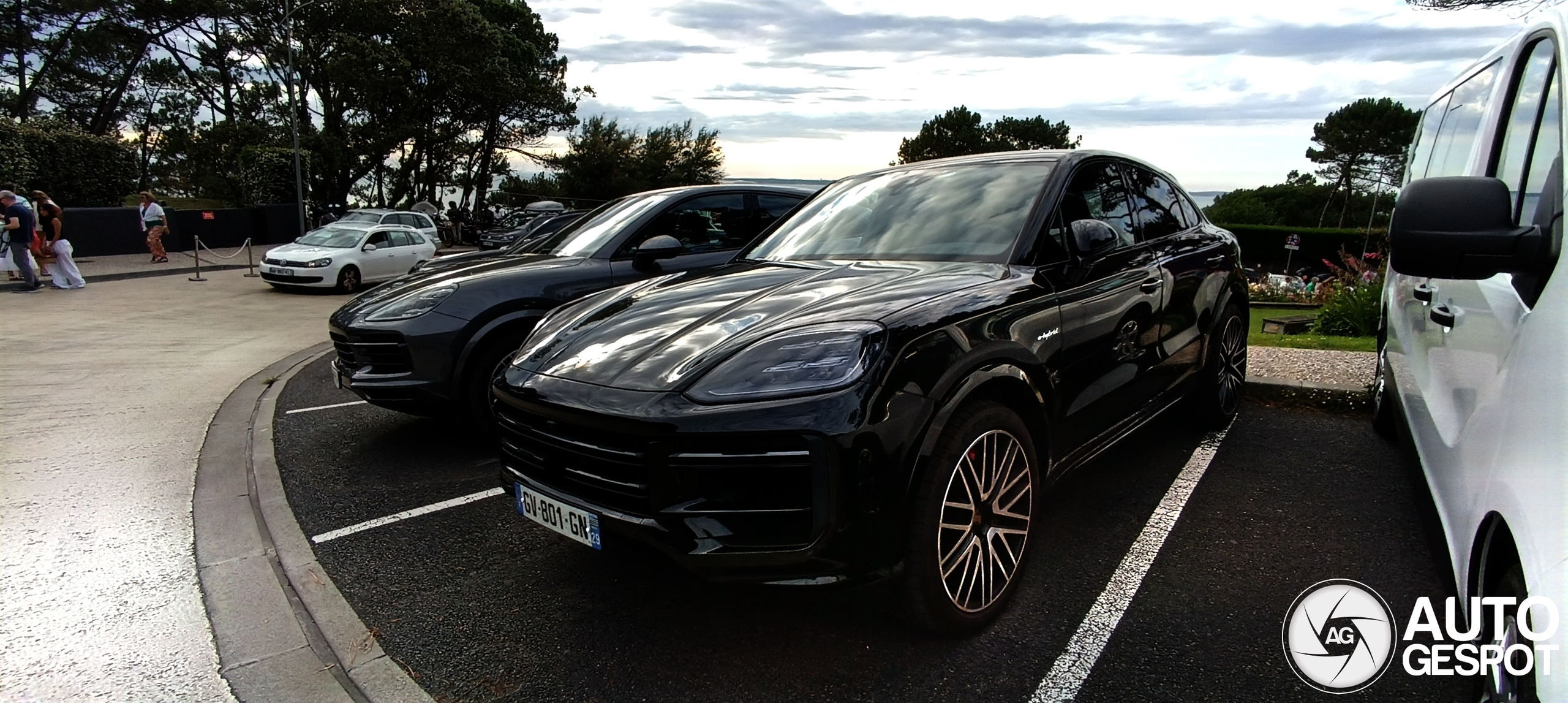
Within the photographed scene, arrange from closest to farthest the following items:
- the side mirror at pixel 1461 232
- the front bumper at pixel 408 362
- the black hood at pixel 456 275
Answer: the side mirror at pixel 1461 232 → the front bumper at pixel 408 362 → the black hood at pixel 456 275

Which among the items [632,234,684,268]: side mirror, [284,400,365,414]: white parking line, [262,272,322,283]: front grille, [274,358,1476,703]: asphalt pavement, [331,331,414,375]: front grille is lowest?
[274,358,1476,703]: asphalt pavement

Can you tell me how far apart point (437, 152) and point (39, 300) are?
26.4m

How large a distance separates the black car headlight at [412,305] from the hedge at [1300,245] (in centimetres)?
4856

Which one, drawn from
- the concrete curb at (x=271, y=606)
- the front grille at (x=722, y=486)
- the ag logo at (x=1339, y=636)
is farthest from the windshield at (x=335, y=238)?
the ag logo at (x=1339, y=636)

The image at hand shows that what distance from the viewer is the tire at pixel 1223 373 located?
4.79 meters

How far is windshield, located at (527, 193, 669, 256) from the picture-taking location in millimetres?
5840

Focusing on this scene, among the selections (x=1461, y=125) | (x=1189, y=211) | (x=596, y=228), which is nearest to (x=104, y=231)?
(x=596, y=228)

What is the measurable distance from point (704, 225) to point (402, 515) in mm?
2968

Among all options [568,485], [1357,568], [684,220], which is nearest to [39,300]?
[684,220]

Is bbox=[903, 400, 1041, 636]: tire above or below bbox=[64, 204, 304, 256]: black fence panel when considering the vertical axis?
below

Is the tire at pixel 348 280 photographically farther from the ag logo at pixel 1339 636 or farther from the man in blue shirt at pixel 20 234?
the ag logo at pixel 1339 636

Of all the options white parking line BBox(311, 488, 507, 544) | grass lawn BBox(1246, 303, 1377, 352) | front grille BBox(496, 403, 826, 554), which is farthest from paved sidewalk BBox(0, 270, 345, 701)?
grass lawn BBox(1246, 303, 1377, 352)

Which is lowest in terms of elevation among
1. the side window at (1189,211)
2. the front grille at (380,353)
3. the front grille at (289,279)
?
the front grille at (380,353)

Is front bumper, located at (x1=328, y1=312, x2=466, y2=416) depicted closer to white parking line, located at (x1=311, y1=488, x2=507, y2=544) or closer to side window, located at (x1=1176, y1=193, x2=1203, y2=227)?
white parking line, located at (x1=311, y1=488, x2=507, y2=544)
